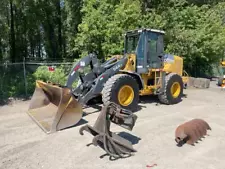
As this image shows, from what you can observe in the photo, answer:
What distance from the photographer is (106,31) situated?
12008 millimetres

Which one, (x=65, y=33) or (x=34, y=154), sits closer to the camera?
(x=34, y=154)

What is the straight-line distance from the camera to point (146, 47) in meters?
7.62

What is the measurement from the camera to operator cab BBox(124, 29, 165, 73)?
759 centimetres

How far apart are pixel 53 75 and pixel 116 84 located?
485cm

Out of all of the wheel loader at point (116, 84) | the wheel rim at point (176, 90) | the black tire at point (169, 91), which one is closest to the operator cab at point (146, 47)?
the wheel loader at point (116, 84)

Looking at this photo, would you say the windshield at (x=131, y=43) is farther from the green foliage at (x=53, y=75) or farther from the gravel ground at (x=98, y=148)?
the green foliage at (x=53, y=75)

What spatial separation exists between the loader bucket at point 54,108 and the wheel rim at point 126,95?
172 centimetres

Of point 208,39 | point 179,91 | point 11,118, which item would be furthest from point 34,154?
Result: point 208,39

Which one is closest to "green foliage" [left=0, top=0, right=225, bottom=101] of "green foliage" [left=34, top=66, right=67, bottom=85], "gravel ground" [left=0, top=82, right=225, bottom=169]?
"green foliage" [left=34, top=66, right=67, bottom=85]

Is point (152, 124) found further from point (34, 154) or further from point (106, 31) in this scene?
point (106, 31)

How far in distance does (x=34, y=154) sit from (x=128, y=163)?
5.41 feet

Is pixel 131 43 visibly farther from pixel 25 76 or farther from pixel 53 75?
pixel 25 76

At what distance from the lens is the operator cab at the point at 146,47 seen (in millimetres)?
7594

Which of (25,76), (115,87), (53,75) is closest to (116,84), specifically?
(115,87)
